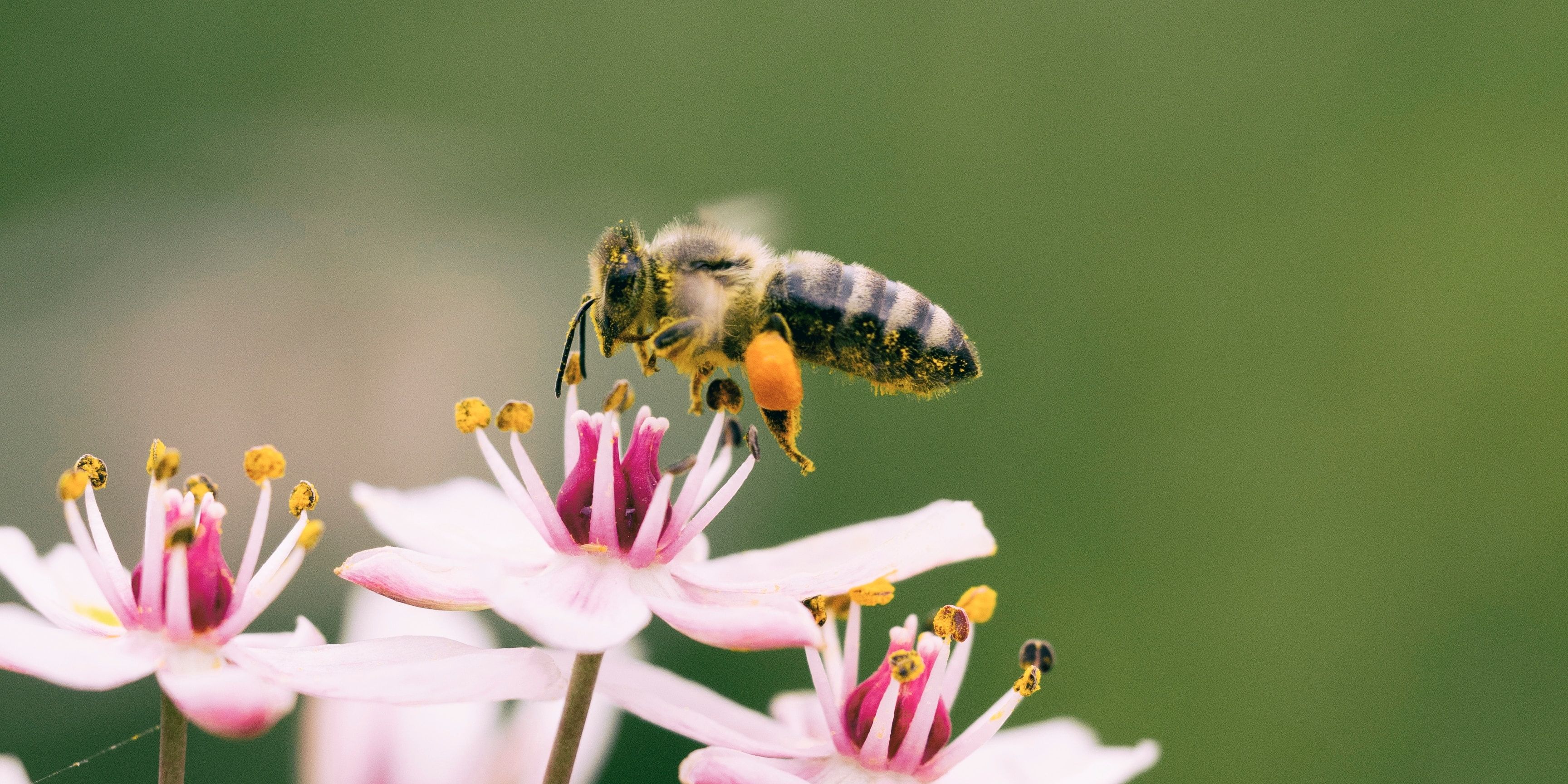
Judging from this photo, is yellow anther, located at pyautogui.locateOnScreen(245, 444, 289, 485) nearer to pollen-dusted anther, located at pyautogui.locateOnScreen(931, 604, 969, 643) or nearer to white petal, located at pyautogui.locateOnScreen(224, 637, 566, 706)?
white petal, located at pyautogui.locateOnScreen(224, 637, 566, 706)

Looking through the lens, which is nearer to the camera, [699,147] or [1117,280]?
[1117,280]

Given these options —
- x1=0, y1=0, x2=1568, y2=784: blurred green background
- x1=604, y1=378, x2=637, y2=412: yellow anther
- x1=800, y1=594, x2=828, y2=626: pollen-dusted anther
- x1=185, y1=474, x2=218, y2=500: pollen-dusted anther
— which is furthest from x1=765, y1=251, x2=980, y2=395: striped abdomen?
x1=0, y1=0, x2=1568, y2=784: blurred green background

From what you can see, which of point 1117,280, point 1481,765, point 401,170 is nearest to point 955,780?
point 1481,765

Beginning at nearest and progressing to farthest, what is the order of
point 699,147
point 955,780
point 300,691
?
point 300,691, point 955,780, point 699,147

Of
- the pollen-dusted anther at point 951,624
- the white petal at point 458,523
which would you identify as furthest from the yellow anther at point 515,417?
the pollen-dusted anther at point 951,624

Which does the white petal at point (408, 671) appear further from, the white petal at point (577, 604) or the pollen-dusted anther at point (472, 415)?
the pollen-dusted anther at point (472, 415)

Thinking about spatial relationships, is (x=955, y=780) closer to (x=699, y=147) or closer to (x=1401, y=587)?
(x=1401, y=587)

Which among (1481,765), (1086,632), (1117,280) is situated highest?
(1117,280)
